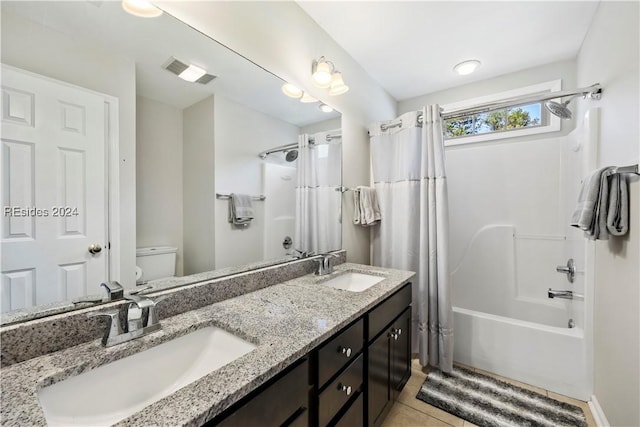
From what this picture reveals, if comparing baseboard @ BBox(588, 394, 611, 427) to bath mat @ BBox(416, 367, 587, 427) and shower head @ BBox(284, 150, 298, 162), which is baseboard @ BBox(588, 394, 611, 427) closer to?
bath mat @ BBox(416, 367, 587, 427)

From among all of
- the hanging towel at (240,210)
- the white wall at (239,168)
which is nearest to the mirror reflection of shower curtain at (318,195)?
the white wall at (239,168)

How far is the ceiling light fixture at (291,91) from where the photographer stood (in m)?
1.60

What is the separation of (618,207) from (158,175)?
2.08 m

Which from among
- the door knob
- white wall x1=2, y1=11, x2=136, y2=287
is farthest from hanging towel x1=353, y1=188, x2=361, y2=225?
the door knob

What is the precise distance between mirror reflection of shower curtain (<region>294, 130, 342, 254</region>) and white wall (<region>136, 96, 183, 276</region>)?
2.55 ft

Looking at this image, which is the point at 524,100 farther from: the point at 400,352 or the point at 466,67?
the point at 400,352

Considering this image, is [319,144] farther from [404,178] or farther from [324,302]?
[324,302]

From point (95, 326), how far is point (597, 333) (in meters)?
2.54

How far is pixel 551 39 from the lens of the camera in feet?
6.42

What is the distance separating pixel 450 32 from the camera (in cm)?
188

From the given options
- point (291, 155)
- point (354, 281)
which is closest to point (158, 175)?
point (291, 155)

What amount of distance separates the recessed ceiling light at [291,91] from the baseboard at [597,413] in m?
2.54

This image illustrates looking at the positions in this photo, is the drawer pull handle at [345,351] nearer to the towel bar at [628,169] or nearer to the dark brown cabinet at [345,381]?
the dark brown cabinet at [345,381]

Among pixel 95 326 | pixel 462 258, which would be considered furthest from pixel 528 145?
pixel 95 326
